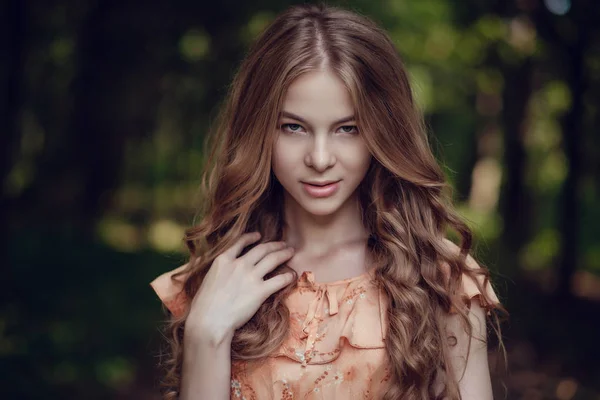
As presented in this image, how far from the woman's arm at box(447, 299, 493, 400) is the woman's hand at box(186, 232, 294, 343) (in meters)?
0.61

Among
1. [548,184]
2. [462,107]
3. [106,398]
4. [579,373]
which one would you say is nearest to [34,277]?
[106,398]

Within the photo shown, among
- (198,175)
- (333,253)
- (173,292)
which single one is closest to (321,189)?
(333,253)

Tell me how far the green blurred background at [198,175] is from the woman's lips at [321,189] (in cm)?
67

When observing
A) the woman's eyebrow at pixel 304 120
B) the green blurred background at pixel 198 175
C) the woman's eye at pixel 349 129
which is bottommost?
the green blurred background at pixel 198 175

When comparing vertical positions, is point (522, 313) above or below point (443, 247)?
below

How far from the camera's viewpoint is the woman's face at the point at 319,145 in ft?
7.39

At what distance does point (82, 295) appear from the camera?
8094mm

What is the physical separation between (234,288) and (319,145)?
0.62 m

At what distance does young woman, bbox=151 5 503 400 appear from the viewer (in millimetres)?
2309

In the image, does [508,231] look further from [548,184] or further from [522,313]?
[548,184]

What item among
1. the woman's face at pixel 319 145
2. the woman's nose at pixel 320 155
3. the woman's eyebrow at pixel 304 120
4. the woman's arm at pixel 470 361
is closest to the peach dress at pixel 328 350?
the woman's arm at pixel 470 361

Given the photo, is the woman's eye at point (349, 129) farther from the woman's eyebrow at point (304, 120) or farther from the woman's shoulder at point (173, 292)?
the woman's shoulder at point (173, 292)

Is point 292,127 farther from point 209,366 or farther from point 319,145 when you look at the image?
point 209,366

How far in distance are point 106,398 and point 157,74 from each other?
5.92m
